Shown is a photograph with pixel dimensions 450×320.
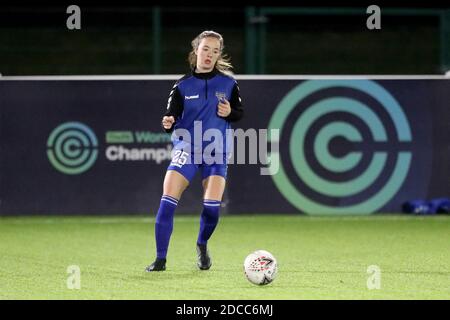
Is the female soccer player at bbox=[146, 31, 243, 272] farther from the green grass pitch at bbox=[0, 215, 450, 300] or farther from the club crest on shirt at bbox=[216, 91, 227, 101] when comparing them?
the green grass pitch at bbox=[0, 215, 450, 300]

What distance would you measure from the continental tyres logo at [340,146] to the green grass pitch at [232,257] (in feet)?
1.11

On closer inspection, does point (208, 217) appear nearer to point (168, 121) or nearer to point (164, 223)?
point (164, 223)

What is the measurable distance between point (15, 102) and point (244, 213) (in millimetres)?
3193

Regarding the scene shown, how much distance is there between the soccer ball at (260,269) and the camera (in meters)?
7.83

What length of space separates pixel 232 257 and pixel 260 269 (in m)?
2.06

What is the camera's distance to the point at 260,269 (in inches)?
309

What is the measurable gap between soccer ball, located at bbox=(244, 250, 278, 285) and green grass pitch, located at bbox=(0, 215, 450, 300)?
2.8 inches

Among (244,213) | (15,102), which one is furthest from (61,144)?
(244,213)

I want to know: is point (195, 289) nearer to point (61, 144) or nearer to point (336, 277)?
point (336, 277)

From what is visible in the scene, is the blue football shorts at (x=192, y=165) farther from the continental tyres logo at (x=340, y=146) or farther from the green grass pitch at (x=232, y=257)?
the continental tyres logo at (x=340, y=146)

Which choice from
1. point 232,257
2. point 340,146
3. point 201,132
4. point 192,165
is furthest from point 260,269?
point 340,146

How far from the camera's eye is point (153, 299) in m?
7.12

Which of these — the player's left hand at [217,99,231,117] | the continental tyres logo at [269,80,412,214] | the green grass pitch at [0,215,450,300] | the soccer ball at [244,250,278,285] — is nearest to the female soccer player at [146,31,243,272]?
the player's left hand at [217,99,231,117]

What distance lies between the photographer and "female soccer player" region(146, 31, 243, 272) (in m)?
8.70
